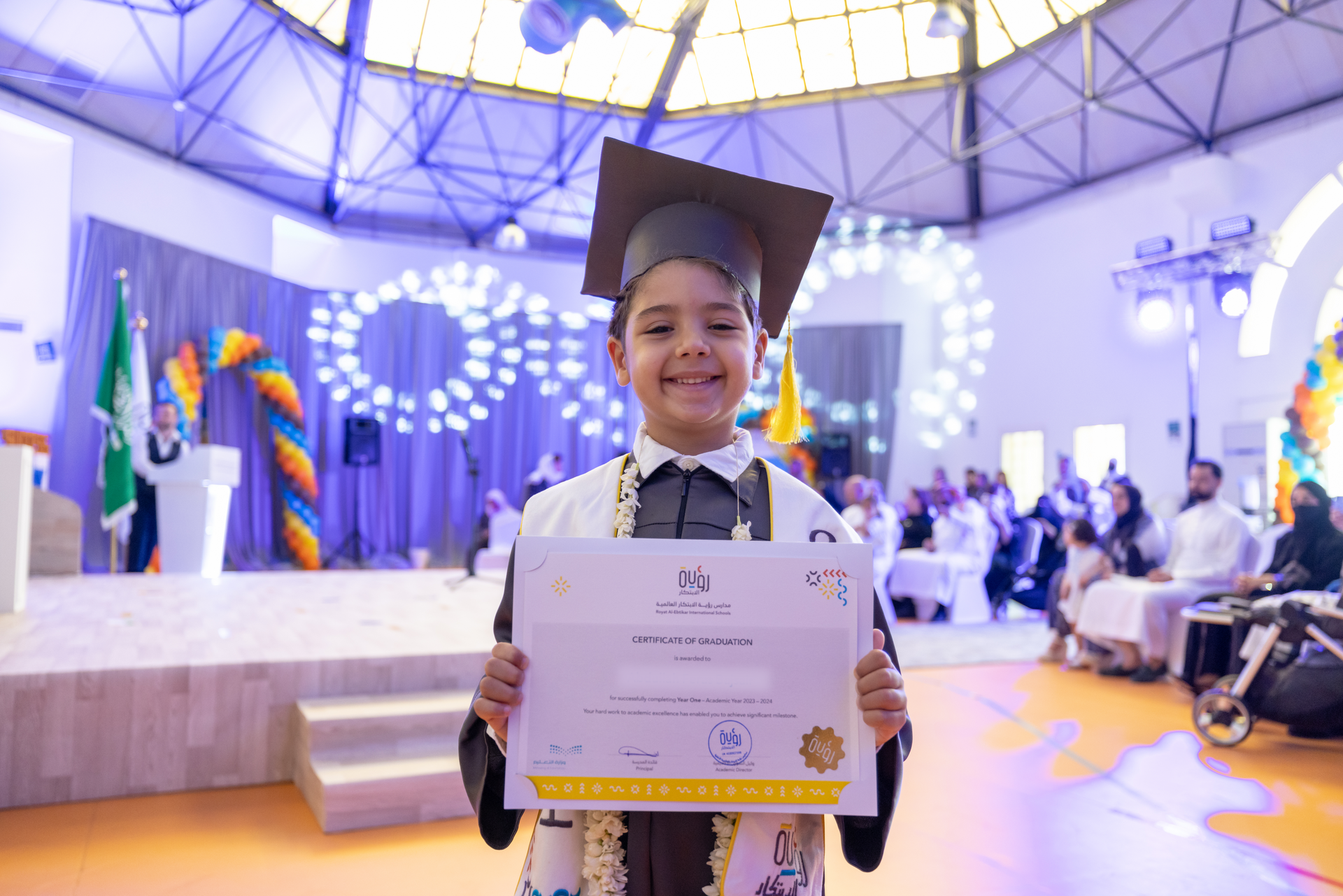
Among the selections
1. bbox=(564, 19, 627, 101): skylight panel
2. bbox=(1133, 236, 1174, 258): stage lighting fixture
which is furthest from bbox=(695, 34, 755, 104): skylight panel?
bbox=(1133, 236, 1174, 258): stage lighting fixture

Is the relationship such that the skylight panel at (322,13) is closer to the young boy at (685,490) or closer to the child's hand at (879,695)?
the young boy at (685,490)

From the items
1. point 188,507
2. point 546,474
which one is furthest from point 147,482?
point 546,474

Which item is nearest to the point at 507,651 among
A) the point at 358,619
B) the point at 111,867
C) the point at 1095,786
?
the point at 111,867

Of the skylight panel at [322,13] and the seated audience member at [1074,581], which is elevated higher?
the skylight panel at [322,13]

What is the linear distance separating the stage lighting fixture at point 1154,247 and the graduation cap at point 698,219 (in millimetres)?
→ 8904

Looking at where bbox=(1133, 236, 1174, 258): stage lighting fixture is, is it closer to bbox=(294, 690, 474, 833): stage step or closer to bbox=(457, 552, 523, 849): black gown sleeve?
bbox=(294, 690, 474, 833): stage step

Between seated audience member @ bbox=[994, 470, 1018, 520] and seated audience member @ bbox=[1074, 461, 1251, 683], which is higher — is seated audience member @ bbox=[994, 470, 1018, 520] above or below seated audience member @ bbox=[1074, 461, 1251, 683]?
above

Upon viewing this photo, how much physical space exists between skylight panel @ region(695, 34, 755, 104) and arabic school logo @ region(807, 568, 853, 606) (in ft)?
33.2

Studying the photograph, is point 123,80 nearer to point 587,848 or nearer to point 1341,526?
point 587,848

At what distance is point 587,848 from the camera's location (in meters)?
0.97

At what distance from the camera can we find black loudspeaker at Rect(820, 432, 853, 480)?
452 inches

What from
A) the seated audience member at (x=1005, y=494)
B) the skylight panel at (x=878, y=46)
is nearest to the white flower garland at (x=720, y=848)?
the seated audience member at (x=1005, y=494)

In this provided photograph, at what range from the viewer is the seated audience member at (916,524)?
8555 mm

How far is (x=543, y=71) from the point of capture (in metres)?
9.93
